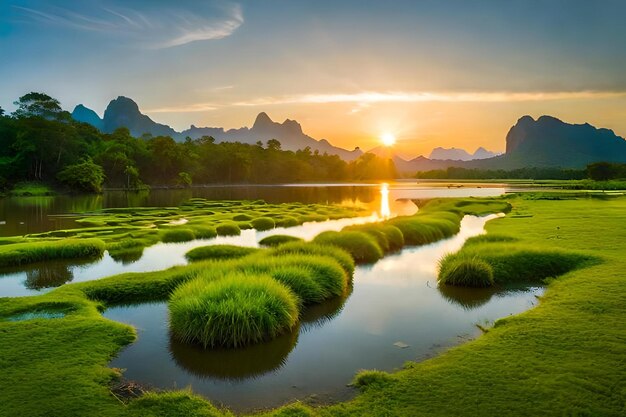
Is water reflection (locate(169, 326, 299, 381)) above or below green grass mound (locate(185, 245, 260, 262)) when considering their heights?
below

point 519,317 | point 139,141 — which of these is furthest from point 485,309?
point 139,141

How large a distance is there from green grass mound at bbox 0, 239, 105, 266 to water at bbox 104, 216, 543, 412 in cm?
1265

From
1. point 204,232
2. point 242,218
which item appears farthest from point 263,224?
point 204,232

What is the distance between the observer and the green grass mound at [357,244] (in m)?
25.4

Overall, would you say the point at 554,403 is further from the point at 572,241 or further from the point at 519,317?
the point at 572,241

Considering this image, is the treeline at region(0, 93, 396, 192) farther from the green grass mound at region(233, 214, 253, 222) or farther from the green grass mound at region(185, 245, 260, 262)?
the green grass mound at region(185, 245, 260, 262)

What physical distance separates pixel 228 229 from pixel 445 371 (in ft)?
97.9

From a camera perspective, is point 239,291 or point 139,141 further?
point 139,141

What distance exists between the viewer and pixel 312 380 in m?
9.82

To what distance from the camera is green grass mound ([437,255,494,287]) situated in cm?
1819

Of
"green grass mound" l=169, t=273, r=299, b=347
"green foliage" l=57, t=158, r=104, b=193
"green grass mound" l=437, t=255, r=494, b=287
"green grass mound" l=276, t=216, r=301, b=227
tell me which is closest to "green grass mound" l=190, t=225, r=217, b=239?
"green grass mound" l=276, t=216, r=301, b=227

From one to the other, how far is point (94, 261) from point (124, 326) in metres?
14.1

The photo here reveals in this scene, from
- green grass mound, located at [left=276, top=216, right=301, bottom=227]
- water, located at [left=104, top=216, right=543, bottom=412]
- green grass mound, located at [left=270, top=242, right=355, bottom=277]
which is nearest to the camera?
water, located at [left=104, top=216, right=543, bottom=412]

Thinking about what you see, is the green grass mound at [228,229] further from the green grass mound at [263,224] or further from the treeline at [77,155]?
the treeline at [77,155]
